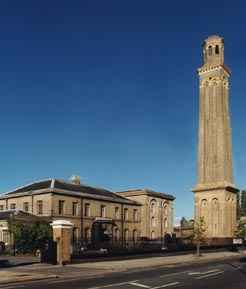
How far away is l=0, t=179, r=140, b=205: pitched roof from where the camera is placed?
71662 mm

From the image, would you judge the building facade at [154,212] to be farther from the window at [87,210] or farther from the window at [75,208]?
the window at [75,208]

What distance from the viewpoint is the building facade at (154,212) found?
87562mm

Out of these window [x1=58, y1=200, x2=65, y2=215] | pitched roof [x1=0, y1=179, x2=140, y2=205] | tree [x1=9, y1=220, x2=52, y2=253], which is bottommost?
tree [x1=9, y1=220, x2=52, y2=253]

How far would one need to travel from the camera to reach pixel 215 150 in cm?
8975

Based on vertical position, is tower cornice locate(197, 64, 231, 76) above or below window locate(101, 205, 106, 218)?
above

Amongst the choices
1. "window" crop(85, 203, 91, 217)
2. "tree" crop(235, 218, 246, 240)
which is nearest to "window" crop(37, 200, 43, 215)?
"window" crop(85, 203, 91, 217)

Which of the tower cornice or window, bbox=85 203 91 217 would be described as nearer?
window, bbox=85 203 91 217

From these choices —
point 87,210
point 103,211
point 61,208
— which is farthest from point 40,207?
point 103,211

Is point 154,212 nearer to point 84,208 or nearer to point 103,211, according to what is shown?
point 103,211

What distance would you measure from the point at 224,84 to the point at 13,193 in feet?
140

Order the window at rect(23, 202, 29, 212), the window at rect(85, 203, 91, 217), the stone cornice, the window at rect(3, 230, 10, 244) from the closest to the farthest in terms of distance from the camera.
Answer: the window at rect(3, 230, 10, 244) < the window at rect(23, 202, 29, 212) < the window at rect(85, 203, 91, 217) < the stone cornice

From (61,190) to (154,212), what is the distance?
23808mm

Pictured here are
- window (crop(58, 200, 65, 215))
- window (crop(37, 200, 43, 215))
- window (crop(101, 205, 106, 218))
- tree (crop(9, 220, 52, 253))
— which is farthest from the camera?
window (crop(101, 205, 106, 218))

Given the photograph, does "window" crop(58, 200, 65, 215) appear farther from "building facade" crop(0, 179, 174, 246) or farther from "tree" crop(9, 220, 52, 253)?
"tree" crop(9, 220, 52, 253)
